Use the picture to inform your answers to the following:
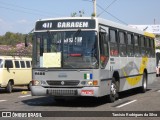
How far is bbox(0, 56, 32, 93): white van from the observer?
77.6 feet

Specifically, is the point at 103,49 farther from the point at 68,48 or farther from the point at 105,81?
the point at 68,48

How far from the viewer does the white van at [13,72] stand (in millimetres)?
23641

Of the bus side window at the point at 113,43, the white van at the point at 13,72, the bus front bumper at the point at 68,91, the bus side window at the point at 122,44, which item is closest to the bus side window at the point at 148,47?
the bus side window at the point at 122,44

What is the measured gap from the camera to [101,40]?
1547 cm

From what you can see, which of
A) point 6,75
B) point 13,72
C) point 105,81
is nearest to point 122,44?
point 105,81

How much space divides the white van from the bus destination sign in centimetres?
836

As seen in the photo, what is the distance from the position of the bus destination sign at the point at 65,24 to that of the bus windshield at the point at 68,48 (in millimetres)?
186

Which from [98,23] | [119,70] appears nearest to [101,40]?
[98,23]

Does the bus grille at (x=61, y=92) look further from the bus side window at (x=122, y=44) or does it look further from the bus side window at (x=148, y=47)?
the bus side window at (x=148, y=47)

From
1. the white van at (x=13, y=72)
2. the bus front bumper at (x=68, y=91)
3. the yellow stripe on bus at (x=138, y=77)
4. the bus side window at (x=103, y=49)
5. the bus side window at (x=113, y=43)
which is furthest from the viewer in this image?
the white van at (x=13, y=72)

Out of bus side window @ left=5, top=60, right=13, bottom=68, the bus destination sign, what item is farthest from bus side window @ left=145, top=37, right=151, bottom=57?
the bus destination sign

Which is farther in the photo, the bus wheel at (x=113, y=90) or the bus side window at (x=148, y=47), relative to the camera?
the bus side window at (x=148, y=47)

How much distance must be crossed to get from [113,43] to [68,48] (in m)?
2.57

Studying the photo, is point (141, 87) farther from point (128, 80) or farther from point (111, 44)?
point (111, 44)
